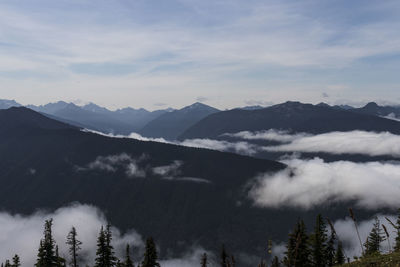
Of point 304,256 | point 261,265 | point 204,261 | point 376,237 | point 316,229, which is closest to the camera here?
point 261,265

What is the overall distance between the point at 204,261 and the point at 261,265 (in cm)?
344

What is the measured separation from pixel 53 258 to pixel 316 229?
40.7m

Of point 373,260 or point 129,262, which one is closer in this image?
point 373,260

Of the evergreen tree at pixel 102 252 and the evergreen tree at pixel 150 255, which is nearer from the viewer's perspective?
the evergreen tree at pixel 150 255

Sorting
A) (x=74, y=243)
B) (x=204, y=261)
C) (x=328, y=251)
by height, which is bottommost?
(x=328, y=251)

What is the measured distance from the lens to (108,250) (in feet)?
171

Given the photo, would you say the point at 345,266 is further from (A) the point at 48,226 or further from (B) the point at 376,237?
(B) the point at 376,237

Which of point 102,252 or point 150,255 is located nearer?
point 150,255

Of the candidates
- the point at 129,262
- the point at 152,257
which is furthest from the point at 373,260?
the point at 129,262

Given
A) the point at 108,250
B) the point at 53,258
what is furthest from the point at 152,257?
the point at 53,258

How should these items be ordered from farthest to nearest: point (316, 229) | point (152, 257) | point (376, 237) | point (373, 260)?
point (376, 237) → point (316, 229) → point (152, 257) → point (373, 260)

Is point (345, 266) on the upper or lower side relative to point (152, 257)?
upper

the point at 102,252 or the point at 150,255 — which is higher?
the point at 150,255

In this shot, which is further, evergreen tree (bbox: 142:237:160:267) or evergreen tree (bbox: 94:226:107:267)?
evergreen tree (bbox: 94:226:107:267)
